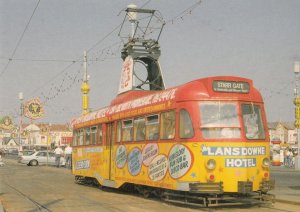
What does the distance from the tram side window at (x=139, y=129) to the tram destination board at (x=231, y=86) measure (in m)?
2.93

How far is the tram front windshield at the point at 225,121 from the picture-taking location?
1313 centimetres

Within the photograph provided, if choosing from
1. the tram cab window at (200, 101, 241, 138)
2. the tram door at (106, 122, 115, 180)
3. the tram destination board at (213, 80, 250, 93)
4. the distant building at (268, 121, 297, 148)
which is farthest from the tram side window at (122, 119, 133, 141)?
the distant building at (268, 121, 297, 148)

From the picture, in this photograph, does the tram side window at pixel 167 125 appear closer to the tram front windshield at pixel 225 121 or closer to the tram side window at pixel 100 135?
the tram front windshield at pixel 225 121

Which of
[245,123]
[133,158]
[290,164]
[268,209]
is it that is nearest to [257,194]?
[268,209]

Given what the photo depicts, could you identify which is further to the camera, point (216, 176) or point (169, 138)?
point (169, 138)

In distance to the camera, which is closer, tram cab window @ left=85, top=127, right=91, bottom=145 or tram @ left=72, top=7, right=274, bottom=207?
tram @ left=72, top=7, right=274, bottom=207

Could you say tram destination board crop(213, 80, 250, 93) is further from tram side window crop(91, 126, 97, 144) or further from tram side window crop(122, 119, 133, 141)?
tram side window crop(91, 126, 97, 144)

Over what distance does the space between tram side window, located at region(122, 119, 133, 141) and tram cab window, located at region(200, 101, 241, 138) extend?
374 cm

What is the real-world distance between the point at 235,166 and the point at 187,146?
1.27m

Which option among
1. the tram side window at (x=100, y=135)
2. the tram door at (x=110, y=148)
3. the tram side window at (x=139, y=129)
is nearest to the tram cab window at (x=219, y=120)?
the tram side window at (x=139, y=129)

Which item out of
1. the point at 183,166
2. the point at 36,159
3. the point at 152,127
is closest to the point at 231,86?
the point at 183,166

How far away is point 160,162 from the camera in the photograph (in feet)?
47.6

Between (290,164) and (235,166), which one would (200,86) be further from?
(290,164)

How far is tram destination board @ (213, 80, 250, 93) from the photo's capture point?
13.5 m
